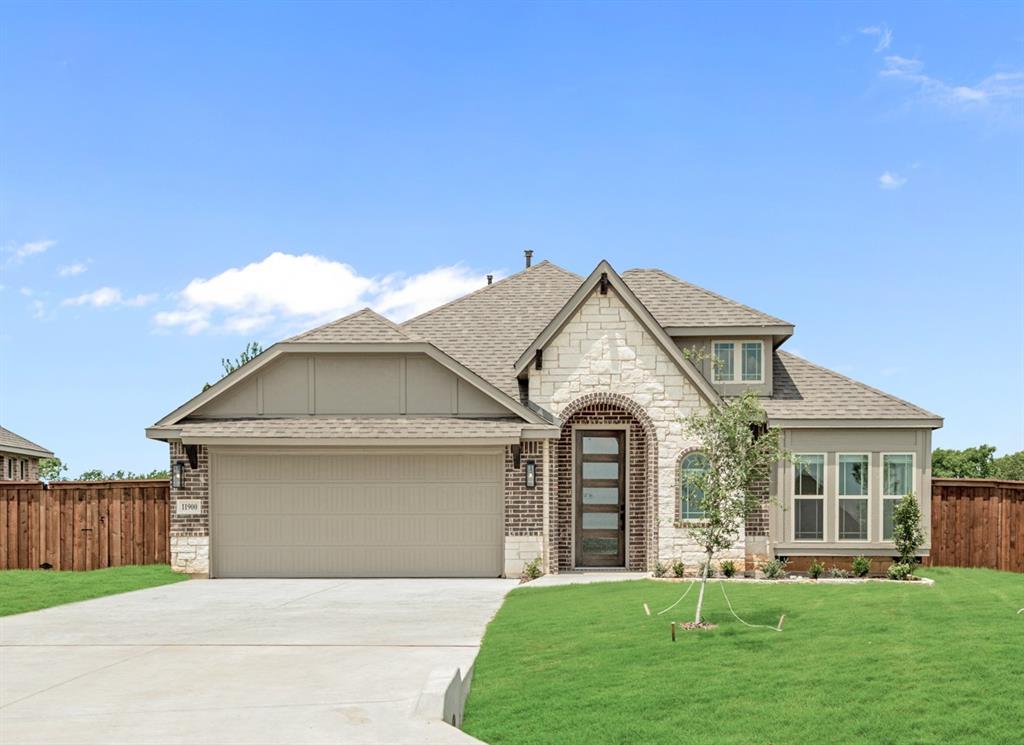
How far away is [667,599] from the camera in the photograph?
1506 centimetres

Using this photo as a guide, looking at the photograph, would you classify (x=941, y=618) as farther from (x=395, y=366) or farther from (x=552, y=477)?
(x=395, y=366)

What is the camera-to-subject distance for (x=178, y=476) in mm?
20359

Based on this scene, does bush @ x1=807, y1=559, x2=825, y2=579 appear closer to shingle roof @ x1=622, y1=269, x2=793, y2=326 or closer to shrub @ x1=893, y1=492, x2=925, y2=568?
shrub @ x1=893, y1=492, x2=925, y2=568

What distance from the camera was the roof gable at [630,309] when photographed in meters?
20.1

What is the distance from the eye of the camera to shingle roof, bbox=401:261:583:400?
2267 cm

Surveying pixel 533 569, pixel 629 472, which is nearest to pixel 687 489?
pixel 629 472

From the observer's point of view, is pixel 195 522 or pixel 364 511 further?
pixel 195 522

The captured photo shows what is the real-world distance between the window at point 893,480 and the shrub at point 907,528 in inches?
20.4

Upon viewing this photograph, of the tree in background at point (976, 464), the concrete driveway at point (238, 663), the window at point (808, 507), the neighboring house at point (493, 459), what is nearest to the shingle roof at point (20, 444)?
the neighboring house at point (493, 459)

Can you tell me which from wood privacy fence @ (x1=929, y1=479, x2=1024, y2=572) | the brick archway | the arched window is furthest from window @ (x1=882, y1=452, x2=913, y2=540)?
the brick archway

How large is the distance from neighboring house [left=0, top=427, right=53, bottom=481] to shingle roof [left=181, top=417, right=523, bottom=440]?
19421 mm

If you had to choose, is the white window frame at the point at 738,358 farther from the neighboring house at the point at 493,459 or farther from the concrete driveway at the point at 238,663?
the concrete driveway at the point at 238,663

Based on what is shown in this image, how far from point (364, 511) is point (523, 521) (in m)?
3.22

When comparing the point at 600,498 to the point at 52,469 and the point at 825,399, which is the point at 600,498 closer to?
the point at 825,399
